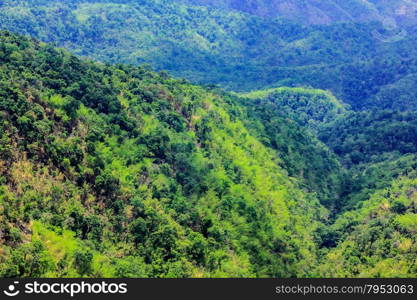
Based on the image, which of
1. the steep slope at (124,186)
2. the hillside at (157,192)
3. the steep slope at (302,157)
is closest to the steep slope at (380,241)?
the hillside at (157,192)

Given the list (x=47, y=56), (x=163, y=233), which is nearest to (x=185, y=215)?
(x=163, y=233)

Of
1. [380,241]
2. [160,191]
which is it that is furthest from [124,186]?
[380,241]

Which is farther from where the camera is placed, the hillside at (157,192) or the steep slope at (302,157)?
the steep slope at (302,157)

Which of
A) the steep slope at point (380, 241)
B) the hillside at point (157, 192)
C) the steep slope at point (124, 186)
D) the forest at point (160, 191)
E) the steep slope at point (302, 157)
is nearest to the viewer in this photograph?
the steep slope at point (124, 186)

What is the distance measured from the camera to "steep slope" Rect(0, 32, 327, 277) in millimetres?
56281

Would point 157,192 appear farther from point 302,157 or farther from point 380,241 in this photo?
point 302,157

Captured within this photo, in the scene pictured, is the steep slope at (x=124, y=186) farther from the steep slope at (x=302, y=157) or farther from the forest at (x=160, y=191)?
the steep slope at (x=302, y=157)

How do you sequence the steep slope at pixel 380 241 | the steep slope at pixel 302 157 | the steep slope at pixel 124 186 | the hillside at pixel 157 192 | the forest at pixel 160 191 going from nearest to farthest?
the steep slope at pixel 124 186
the hillside at pixel 157 192
the forest at pixel 160 191
the steep slope at pixel 380 241
the steep slope at pixel 302 157

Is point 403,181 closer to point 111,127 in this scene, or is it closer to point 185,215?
point 185,215

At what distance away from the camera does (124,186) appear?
228ft

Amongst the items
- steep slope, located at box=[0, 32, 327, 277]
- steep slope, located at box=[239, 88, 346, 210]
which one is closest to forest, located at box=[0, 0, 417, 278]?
steep slope, located at box=[0, 32, 327, 277]

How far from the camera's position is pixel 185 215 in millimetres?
72438

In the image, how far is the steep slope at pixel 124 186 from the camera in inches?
2216

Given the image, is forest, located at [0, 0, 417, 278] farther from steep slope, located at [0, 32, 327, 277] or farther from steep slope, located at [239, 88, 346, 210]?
steep slope, located at [239, 88, 346, 210]
